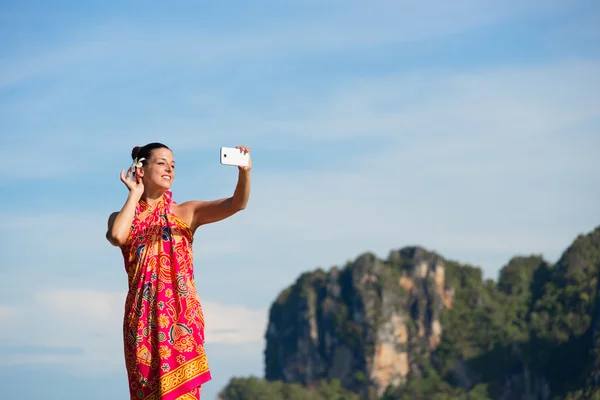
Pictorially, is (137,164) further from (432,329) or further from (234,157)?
(432,329)

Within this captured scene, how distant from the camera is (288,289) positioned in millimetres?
110312

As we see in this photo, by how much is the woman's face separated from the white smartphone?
1.13 feet

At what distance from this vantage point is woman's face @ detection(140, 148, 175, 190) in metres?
4.47

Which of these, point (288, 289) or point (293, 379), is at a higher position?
point (288, 289)

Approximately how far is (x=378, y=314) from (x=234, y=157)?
301ft

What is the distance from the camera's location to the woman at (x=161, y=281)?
4.34m

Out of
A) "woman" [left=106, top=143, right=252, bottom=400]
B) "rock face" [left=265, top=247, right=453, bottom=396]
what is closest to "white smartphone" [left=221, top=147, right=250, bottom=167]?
"woman" [left=106, top=143, right=252, bottom=400]

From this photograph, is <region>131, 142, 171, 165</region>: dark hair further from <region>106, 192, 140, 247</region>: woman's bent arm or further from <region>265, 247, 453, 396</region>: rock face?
<region>265, 247, 453, 396</region>: rock face

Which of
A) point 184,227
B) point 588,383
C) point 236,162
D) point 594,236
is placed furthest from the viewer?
point 594,236

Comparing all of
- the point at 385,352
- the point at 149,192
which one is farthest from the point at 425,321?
the point at 149,192

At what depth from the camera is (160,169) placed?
4480 millimetres

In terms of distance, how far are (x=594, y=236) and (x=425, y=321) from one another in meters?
16.3

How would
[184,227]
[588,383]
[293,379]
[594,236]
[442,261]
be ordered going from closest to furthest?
[184,227] → [588,383] → [594,236] → [442,261] → [293,379]

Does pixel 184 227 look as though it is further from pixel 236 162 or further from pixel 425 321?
pixel 425 321
